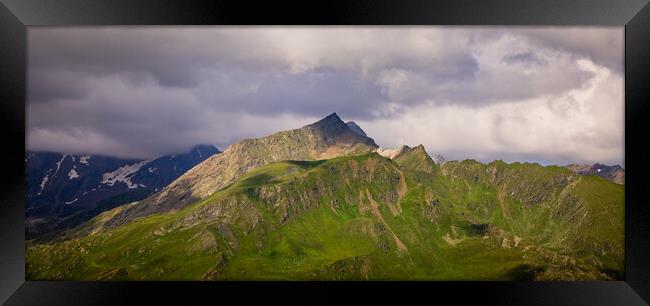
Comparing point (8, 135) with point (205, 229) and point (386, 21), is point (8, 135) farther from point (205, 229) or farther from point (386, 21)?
point (205, 229)

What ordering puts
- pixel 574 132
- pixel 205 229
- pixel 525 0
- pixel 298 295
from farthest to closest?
pixel 205 229 → pixel 574 132 → pixel 298 295 → pixel 525 0

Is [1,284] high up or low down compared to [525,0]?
down

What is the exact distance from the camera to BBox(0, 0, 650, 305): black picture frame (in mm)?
12969

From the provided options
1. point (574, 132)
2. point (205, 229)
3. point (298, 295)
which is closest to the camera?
point (298, 295)

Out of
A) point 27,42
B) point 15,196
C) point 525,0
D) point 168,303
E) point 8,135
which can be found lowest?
point 168,303

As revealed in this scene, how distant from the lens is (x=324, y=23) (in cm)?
1298

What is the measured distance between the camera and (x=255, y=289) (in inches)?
537

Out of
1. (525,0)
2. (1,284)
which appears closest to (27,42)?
→ (1,284)

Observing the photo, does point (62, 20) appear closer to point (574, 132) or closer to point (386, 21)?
point (386, 21)

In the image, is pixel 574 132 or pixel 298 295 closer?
pixel 298 295

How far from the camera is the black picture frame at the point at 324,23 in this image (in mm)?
12969

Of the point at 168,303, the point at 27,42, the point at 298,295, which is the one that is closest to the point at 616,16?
the point at 298,295

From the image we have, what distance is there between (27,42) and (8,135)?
7.91 feet

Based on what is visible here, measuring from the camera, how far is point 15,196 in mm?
13477
